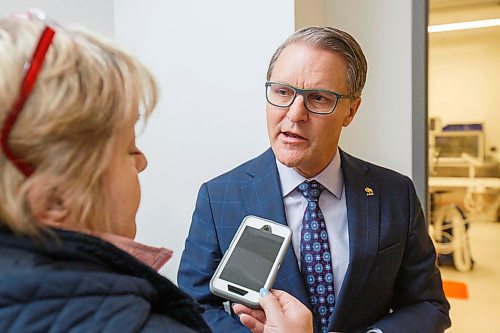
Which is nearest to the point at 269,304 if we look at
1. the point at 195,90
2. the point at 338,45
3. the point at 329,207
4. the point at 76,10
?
the point at 329,207

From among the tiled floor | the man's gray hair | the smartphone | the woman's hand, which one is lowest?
the tiled floor

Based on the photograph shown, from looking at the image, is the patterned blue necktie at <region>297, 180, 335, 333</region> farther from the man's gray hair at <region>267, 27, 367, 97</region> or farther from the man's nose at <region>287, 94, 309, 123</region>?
the man's gray hair at <region>267, 27, 367, 97</region>

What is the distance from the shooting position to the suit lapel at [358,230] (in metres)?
1.04

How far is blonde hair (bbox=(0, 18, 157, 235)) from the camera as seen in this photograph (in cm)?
47

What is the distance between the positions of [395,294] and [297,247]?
0.30m

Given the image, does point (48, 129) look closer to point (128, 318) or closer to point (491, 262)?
point (128, 318)

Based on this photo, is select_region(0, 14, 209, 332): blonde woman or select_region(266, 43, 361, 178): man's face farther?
select_region(266, 43, 361, 178): man's face

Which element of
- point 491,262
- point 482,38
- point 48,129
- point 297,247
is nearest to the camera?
point 48,129

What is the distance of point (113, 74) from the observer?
0.52m

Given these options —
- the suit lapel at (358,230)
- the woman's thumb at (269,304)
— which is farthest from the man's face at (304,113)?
the woman's thumb at (269,304)

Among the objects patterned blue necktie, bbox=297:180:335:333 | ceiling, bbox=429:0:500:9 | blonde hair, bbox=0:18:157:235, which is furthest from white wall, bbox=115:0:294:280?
blonde hair, bbox=0:18:157:235

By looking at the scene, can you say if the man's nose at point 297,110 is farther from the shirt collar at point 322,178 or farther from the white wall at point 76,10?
the white wall at point 76,10

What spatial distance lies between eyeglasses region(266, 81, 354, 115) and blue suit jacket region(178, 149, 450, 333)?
157 mm

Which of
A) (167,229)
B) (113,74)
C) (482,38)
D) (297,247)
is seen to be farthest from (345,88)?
(482,38)
